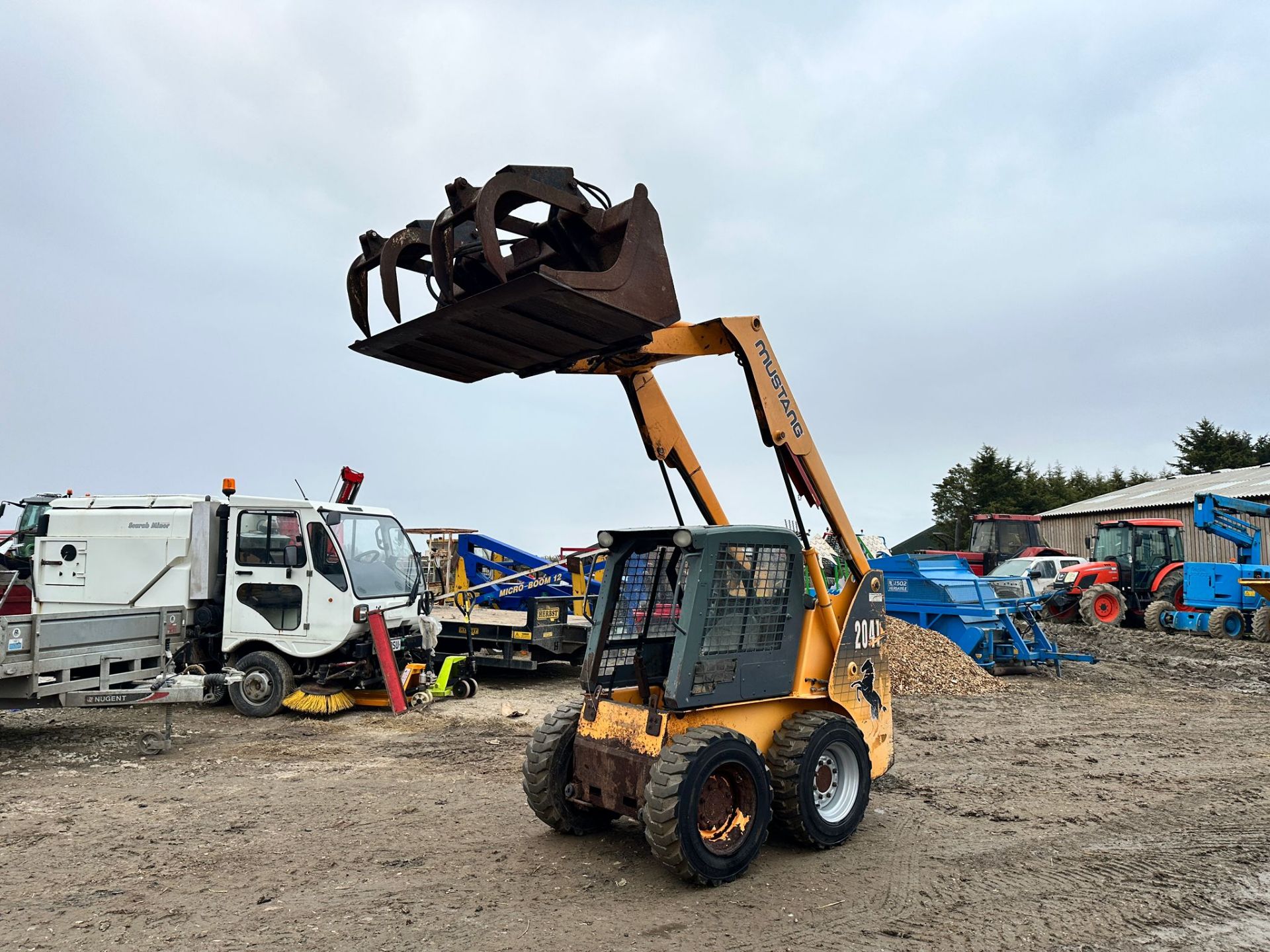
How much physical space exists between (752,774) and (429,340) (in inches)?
109

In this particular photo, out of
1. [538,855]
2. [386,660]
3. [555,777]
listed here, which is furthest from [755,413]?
[386,660]

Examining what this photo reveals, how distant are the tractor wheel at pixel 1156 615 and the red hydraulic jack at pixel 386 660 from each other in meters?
14.9

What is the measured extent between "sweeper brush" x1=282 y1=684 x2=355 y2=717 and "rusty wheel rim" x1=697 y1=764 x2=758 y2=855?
5699mm

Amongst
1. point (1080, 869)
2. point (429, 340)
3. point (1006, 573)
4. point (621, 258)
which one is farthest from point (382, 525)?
point (1006, 573)

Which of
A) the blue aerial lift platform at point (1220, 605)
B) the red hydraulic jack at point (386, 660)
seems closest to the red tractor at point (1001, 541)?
the blue aerial lift platform at point (1220, 605)

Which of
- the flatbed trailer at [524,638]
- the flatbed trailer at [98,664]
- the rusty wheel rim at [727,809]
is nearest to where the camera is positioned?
the rusty wheel rim at [727,809]

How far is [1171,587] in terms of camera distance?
61.0 ft

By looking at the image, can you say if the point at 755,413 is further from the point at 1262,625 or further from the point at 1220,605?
the point at 1220,605

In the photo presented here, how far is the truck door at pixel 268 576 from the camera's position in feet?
30.8

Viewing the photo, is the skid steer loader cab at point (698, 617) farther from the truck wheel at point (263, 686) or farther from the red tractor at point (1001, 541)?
the red tractor at point (1001, 541)

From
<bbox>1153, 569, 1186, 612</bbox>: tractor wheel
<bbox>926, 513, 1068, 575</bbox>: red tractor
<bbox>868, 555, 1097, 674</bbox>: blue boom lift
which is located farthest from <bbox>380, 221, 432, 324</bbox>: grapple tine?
<bbox>926, 513, 1068, 575</bbox>: red tractor

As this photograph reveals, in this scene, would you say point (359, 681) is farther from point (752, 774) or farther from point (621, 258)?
point (621, 258)

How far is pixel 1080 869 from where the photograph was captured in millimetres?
4949

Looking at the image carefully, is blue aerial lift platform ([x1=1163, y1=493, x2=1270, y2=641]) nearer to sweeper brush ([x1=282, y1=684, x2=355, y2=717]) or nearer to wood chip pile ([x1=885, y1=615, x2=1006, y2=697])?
wood chip pile ([x1=885, y1=615, x2=1006, y2=697])
